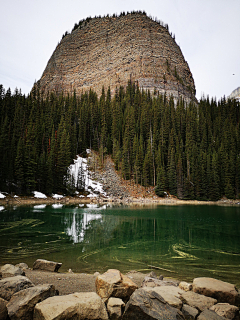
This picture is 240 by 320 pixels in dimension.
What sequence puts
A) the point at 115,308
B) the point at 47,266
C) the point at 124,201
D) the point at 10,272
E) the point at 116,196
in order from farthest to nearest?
the point at 116,196
the point at 124,201
the point at 47,266
the point at 10,272
the point at 115,308

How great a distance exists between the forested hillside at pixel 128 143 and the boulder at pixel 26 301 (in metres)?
42.9

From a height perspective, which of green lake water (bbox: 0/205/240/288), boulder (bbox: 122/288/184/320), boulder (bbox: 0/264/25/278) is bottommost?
green lake water (bbox: 0/205/240/288)

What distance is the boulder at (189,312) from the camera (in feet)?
14.8

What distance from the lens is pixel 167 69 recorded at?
11550 centimetres

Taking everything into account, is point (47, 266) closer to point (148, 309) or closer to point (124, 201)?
point (148, 309)

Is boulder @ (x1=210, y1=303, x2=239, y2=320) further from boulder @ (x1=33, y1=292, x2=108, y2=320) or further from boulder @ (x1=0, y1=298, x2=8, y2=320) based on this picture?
boulder @ (x1=0, y1=298, x2=8, y2=320)

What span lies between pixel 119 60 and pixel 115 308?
434 feet

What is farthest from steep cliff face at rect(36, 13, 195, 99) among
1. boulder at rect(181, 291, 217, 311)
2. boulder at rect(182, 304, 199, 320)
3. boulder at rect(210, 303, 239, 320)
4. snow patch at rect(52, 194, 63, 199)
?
boulder at rect(182, 304, 199, 320)

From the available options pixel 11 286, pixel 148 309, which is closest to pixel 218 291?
pixel 148 309

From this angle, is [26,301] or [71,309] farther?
[26,301]

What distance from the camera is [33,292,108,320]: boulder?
3.92 m

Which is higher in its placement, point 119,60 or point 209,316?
point 119,60

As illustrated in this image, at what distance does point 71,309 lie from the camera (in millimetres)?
Answer: 4047

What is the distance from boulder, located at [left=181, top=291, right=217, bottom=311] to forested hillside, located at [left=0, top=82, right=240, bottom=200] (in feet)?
146
